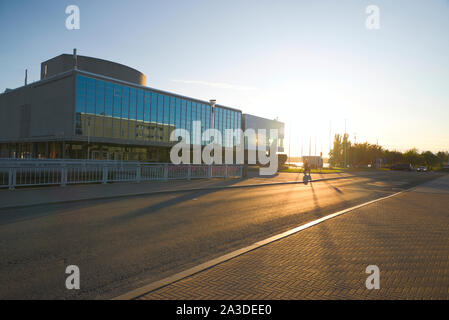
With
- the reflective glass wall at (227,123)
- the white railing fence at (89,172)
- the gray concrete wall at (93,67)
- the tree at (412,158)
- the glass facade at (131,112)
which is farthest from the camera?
the tree at (412,158)

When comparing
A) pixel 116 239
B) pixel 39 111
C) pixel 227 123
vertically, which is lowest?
pixel 116 239

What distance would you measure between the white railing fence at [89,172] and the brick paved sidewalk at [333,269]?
12.3m

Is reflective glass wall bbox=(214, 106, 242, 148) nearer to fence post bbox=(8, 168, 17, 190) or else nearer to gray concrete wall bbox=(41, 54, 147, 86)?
gray concrete wall bbox=(41, 54, 147, 86)

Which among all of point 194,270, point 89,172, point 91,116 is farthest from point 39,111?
point 194,270

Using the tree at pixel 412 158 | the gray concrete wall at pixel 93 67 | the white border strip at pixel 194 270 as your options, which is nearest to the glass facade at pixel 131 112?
the gray concrete wall at pixel 93 67

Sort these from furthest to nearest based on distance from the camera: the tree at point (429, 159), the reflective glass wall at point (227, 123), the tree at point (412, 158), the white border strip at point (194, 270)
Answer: the tree at point (429, 159) → the tree at point (412, 158) → the reflective glass wall at point (227, 123) → the white border strip at point (194, 270)

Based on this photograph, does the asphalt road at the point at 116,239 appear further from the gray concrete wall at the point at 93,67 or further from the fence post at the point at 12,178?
the gray concrete wall at the point at 93,67

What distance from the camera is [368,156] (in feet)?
217

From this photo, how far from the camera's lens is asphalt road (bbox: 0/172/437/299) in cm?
362

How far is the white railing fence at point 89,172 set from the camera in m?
12.7

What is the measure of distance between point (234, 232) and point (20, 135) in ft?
180

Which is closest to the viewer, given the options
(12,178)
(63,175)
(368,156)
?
(12,178)

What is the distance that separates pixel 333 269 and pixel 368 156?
70001 millimetres

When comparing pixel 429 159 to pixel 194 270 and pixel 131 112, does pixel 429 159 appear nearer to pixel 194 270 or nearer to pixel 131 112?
pixel 131 112
